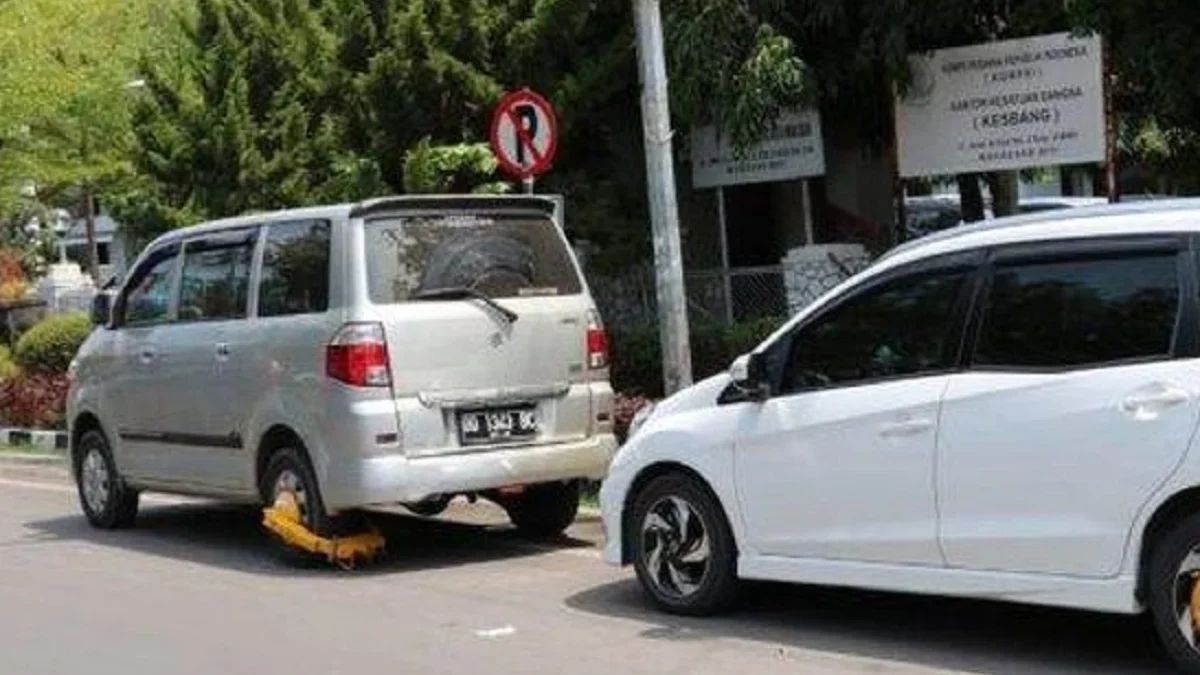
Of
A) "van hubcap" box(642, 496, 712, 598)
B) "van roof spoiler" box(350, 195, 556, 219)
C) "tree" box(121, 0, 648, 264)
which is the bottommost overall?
"van hubcap" box(642, 496, 712, 598)

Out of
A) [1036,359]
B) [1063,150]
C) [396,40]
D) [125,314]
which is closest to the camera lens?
[1036,359]

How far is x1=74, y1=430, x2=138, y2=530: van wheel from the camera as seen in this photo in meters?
11.6

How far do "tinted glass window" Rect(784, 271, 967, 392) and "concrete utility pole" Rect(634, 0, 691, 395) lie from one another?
4271 millimetres

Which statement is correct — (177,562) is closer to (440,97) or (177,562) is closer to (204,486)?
(204,486)

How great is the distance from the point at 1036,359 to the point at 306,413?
4.21 m

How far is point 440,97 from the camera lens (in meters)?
15.2

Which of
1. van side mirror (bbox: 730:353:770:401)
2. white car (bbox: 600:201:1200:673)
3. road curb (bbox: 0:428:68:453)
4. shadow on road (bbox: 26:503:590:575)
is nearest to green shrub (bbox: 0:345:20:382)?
road curb (bbox: 0:428:68:453)

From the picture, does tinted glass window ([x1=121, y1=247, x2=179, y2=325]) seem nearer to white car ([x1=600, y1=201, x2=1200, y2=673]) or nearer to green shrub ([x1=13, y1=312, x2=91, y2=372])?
white car ([x1=600, y1=201, x2=1200, y2=673])

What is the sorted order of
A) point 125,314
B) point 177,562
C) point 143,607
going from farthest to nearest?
1. point 125,314
2. point 177,562
3. point 143,607

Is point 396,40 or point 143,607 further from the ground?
point 396,40

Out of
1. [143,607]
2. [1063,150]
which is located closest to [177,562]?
[143,607]

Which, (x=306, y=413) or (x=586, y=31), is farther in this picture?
(x=586, y=31)

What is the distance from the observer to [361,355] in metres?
9.10

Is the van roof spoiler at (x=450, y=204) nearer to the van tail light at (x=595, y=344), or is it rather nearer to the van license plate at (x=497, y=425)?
the van tail light at (x=595, y=344)
